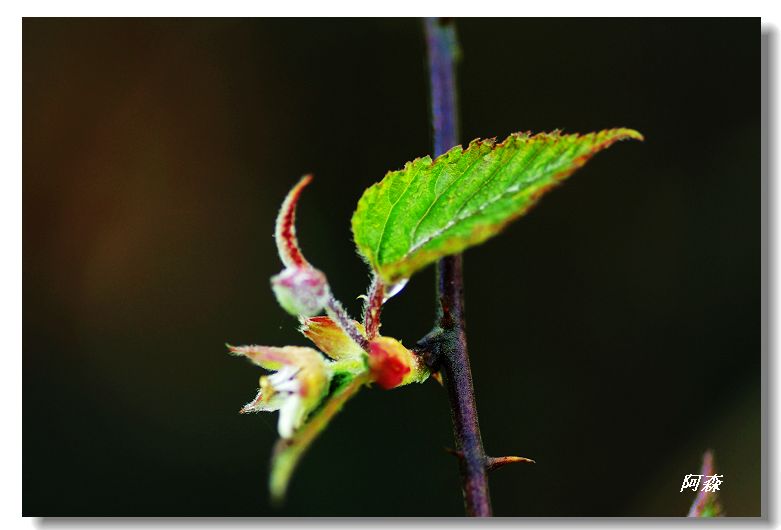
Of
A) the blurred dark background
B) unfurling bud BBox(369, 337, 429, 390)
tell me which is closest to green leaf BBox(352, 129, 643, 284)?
unfurling bud BBox(369, 337, 429, 390)

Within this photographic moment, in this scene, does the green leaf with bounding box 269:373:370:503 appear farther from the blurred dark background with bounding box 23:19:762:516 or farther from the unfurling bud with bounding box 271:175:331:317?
the blurred dark background with bounding box 23:19:762:516

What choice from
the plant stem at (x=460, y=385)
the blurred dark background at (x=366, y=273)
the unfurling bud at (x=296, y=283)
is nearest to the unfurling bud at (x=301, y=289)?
the unfurling bud at (x=296, y=283)

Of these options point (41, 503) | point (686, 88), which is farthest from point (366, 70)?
point (41, 503)

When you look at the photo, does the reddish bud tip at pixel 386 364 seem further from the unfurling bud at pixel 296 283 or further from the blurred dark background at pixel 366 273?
the blurred dark background at pixel 366 273

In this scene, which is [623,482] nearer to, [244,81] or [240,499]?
[240,499]

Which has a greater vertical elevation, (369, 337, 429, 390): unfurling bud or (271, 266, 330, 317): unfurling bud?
(271, 266, 330, 317): unfurling bud

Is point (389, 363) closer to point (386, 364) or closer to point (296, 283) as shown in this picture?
point (386, 364)
